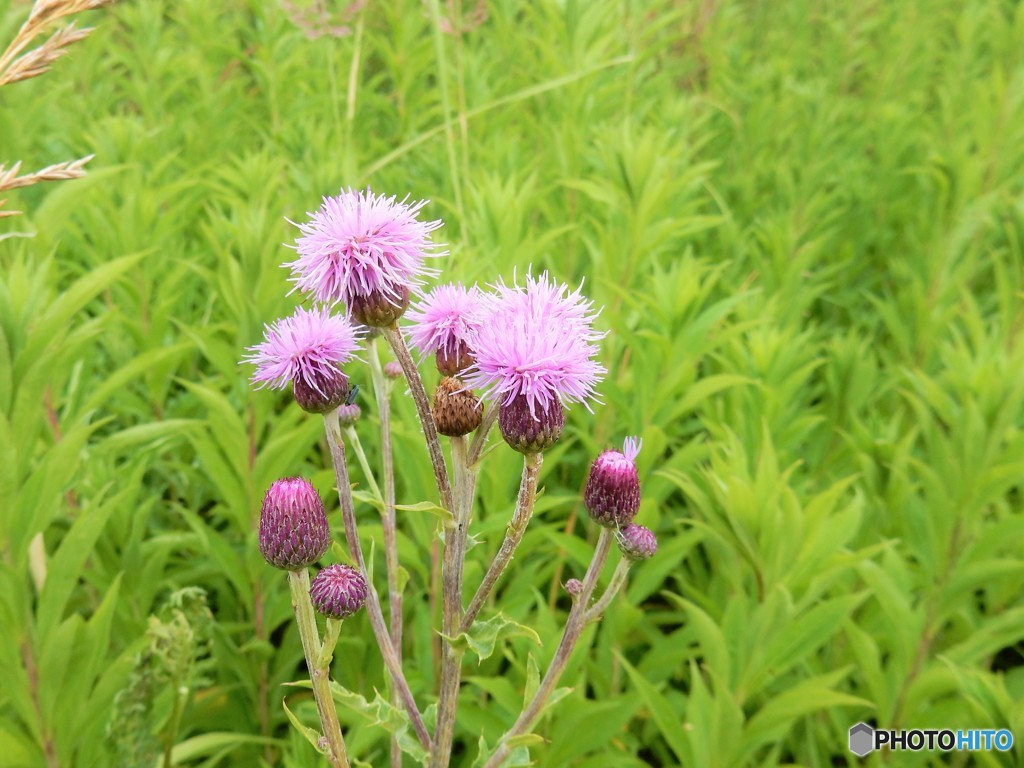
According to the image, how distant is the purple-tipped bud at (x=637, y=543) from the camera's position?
1083mm

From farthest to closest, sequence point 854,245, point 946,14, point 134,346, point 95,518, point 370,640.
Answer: point 946,14 < point 854,245 < point 134,346 < point 370,640 < point 95,518

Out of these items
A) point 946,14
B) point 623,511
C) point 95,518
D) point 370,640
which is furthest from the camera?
point 946,14

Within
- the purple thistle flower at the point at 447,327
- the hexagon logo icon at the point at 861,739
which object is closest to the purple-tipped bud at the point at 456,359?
the purple thistle flower at the point at 447,327

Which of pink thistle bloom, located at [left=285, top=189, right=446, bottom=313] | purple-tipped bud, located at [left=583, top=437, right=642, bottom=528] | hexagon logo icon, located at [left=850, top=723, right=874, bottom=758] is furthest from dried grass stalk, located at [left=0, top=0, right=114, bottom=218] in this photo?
hexagon logo icon, located at [left=850, top=723, right=874, bottom=758]

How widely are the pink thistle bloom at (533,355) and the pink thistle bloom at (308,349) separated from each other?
0.20 metres

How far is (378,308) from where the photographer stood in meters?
0.99

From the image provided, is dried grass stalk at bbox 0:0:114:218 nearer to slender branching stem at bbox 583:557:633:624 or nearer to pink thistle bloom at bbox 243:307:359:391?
pink thistle bloom at bbox 243:307:359:391

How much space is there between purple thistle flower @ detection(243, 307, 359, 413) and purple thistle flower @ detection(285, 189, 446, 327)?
0.22ft

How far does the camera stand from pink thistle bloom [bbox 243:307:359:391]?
3.48 feet

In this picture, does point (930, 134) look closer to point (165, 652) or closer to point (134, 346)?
point (134, 346)

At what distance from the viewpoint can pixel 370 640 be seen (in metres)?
1.91

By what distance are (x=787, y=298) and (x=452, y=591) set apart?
2425 millimetres

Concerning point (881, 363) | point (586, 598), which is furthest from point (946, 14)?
point (586, 598)

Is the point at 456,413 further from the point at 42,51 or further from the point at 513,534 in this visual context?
the point at 42,51
